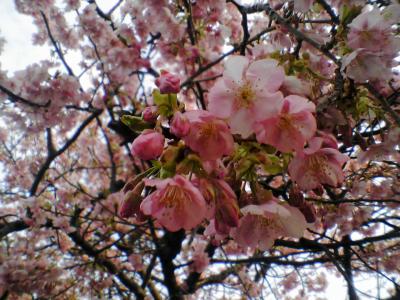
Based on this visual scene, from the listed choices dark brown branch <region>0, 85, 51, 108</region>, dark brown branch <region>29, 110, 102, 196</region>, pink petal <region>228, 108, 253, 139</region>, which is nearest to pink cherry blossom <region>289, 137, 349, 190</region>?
pink petal <region>228, 108, 253, 139</region>

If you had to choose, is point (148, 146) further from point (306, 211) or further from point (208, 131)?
point (306, 211)

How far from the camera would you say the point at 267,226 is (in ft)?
3.49

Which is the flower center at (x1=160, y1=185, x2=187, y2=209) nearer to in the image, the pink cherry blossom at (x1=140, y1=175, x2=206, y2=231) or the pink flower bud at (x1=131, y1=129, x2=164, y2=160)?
the pink cherry blossom at (x1=140, y1=175, x2=206, y2=231)

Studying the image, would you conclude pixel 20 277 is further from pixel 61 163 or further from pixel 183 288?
pixel 61 163

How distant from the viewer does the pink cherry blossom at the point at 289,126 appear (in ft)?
2.67

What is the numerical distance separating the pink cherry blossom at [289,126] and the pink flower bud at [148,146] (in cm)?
23

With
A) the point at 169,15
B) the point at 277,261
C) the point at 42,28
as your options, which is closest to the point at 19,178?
the point at 42,28

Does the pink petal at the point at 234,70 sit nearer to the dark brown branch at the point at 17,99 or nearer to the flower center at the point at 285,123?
the flower center at the point at 285,123

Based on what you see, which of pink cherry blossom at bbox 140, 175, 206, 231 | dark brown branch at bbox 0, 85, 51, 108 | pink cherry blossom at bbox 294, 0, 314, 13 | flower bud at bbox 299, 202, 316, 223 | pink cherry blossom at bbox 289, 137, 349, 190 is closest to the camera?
pink cherry blossom at bbox 140, 175, 206, 231

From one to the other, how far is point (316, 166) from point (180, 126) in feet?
1.37

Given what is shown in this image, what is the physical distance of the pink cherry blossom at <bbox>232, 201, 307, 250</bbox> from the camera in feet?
3.13

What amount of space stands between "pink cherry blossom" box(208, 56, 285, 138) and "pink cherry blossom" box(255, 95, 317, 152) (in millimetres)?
27

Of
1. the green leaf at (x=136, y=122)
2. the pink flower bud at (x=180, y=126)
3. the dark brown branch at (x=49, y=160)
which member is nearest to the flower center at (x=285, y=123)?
the pink flower bud at (x=180, y=126)

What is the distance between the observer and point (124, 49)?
4.35m
